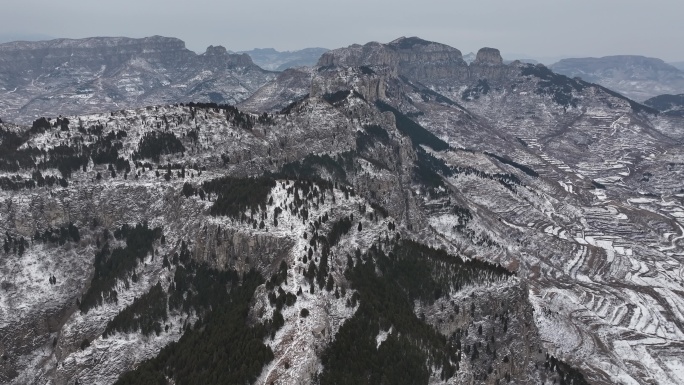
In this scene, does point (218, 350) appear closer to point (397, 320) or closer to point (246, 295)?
point (246, 295)

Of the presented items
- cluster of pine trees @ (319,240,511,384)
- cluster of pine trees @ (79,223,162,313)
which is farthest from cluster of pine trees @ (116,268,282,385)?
cluster of pine trees @ (79,223,162,313)

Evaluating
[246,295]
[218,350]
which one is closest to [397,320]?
[246,295]

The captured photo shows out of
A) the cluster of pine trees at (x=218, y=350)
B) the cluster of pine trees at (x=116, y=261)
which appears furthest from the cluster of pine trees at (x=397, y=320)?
the cluster of pine trees at (x=116, y=261)

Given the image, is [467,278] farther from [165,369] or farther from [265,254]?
[165,369]

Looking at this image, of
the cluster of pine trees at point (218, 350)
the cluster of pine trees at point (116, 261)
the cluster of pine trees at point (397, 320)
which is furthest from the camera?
the cluster of pine trees at point (116, 261)

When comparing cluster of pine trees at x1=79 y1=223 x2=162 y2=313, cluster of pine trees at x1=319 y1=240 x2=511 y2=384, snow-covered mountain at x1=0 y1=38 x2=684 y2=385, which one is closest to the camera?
cluster of pine trees at x1=319 y1=240 x2=511 y2=384

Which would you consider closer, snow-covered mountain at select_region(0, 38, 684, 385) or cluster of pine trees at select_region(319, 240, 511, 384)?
cluster of pine trees at select_region(319, 240, 511, 384)

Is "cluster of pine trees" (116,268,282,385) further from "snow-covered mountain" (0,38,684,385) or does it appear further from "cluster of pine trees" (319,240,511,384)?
"cluster of pine trees" (319,240,511,384)

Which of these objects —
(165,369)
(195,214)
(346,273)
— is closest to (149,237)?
(195,214)

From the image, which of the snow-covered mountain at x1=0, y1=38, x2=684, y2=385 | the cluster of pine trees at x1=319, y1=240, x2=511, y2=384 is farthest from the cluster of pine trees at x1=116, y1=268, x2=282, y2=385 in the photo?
the cluster of pine trees at x1=319, y1=240, x2=511, y2=384

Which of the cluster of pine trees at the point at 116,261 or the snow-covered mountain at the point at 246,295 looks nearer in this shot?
the snow-covered mountain at the point at 246,295

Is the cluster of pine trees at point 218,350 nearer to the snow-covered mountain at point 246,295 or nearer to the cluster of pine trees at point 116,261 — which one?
the snow-covered mountain at point 246,295

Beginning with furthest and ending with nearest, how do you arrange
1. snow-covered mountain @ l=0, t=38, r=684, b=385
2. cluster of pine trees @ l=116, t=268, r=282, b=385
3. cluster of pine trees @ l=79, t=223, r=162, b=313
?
cluster of pine trees @ l=79, t=223, r=162, b=313, snow-covered mountain @ l=0, t=38, r=684, b=385, cluster of pine trees @ l=116, t=268, r=282, b=385
